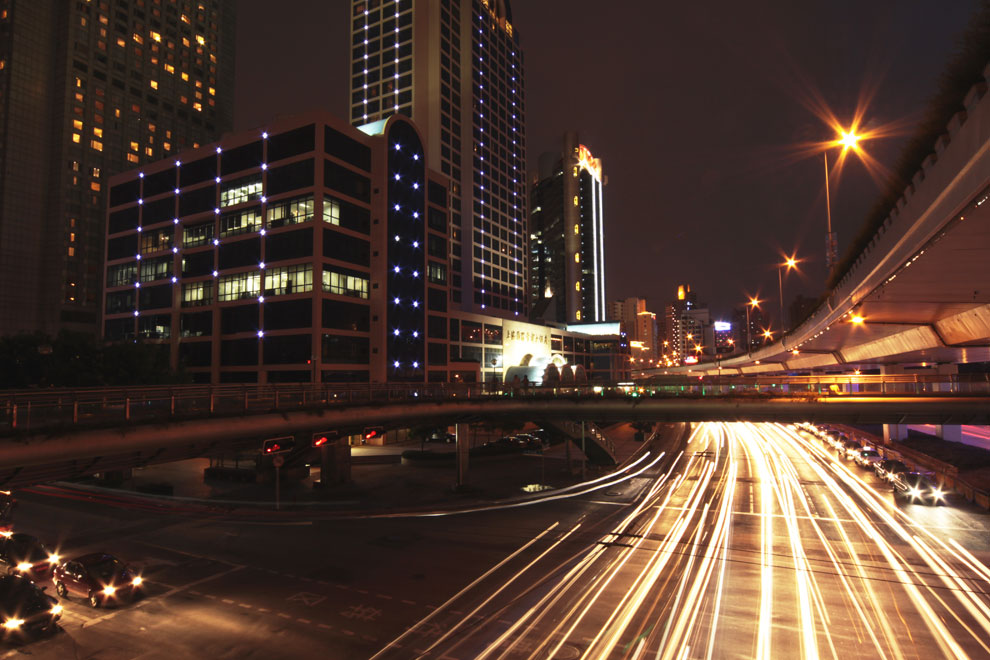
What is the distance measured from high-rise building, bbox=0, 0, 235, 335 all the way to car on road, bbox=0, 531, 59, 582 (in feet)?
327

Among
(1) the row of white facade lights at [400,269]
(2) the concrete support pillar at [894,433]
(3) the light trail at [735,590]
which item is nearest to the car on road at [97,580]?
(3) the light trail at [735,590]

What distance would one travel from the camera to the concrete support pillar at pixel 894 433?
180 feet

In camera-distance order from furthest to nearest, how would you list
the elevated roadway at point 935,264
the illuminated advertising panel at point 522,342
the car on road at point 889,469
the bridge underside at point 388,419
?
1. the illuminated advertising panel at point 522,342
2. the car on road at point 889,469
3. the bridge underside at point 388,419
4. the elevated roadway at point 935,264

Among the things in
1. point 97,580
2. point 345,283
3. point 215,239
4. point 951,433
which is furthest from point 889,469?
point 215,239

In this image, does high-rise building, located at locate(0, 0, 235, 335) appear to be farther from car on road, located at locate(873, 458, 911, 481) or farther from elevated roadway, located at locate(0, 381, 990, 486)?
car on road, located at locate(873, 458, 911, 481)

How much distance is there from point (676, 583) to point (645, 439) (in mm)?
44671

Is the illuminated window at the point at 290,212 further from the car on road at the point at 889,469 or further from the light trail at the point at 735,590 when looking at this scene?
the car on road at the point at 889,469

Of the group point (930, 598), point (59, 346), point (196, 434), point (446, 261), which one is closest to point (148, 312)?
point (59, 346)

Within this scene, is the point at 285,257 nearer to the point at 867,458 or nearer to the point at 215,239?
the point at 215,239

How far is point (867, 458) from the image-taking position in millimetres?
41719

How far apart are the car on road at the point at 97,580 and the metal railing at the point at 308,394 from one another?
5.14m

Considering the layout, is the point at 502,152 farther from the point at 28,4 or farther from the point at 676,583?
the point at 676,583

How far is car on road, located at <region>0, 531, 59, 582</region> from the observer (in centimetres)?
1866

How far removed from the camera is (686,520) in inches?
1031
